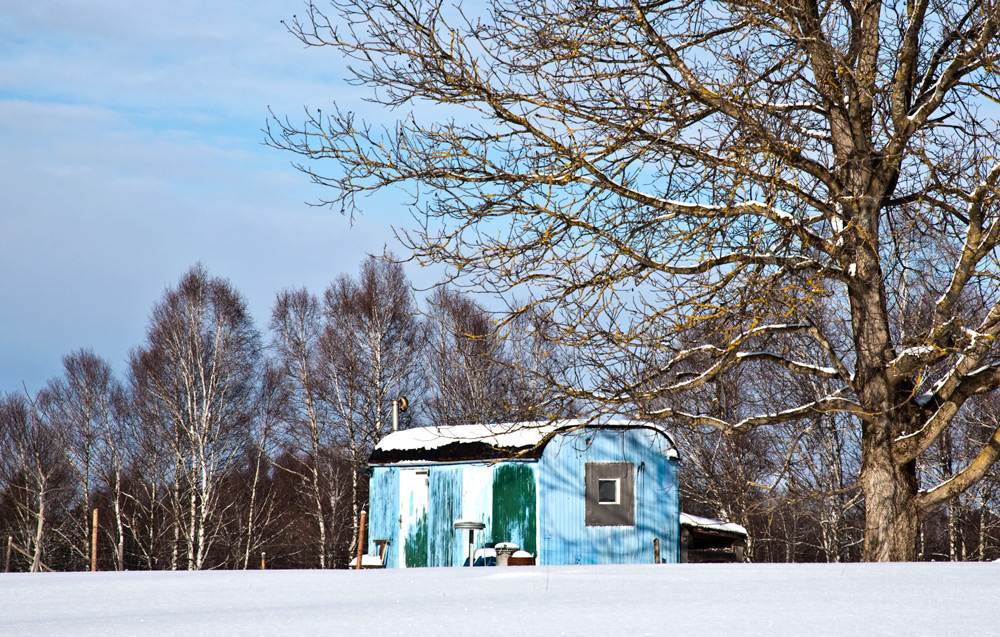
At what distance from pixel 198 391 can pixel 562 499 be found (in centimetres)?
1697

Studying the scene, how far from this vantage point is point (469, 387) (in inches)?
1273

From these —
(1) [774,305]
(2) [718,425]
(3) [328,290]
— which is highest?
(3) [328,290]

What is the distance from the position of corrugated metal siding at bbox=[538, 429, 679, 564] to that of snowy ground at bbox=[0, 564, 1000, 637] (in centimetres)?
1399

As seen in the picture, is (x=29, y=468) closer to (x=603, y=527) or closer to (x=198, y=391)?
(x=198, y=391)

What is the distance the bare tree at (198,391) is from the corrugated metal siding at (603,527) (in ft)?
48.9

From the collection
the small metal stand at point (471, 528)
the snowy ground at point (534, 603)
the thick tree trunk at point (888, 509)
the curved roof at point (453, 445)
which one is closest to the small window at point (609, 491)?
the curved roof at point (453, 445)

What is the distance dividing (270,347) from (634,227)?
2763cm

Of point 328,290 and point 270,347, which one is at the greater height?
point 328,290

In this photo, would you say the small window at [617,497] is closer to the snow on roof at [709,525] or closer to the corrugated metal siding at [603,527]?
the corrugated metal siding at [603,527]

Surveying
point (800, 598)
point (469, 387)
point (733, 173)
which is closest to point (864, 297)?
point (733, 173)

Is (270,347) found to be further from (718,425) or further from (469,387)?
(718,425)

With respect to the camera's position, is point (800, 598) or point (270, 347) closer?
point (800, 598)

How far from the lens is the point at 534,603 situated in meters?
3.54

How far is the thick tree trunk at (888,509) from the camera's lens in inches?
347
